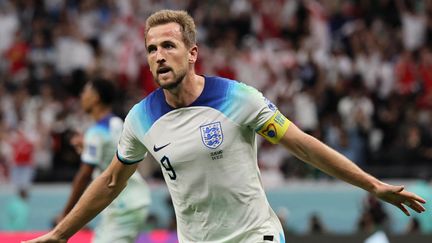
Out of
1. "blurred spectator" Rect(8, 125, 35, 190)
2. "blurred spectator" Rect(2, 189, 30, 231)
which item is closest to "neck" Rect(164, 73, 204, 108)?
"blurred spectator" Rect(2, 189, 30, 231)

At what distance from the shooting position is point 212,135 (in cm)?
571

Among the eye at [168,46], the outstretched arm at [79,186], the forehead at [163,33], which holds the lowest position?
the outstretched arm at [79,186]

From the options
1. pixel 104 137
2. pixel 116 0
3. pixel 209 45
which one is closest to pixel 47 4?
pixel 116 0

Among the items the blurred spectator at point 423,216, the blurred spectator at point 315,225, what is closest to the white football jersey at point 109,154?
the blurred spectator at point 423,216

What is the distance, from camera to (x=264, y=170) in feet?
51.9

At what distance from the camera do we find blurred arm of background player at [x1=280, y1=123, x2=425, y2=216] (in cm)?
554

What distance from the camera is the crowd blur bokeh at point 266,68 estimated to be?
16.0m

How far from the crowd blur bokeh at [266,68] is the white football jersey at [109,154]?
22.6ft

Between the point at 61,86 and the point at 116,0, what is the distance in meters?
2.05

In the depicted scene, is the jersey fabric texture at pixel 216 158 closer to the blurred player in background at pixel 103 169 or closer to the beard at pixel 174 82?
the beard at pixel 174 82

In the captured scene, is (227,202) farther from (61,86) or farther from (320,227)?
(61,86)

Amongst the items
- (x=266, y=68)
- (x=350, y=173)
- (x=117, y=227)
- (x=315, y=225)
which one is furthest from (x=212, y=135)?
(x=266, y=68)

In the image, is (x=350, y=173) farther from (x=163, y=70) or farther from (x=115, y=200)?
(x=115, y=200)

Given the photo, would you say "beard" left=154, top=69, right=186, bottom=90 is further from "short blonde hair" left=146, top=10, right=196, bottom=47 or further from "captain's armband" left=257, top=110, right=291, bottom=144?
"captain's armband" left=257, top=110, right=291, bottom=144
